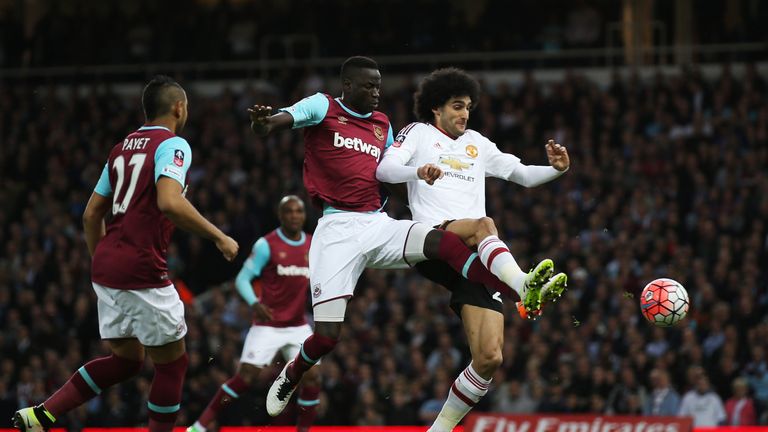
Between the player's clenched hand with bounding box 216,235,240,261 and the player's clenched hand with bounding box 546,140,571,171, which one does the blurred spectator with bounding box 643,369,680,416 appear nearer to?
the player's clenched hand with bounding box 546,140,571,171

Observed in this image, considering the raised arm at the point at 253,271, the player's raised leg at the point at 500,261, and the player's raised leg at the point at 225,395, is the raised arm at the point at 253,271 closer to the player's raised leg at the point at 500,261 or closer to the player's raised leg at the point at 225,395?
the player's raised leg at the point at 225,395

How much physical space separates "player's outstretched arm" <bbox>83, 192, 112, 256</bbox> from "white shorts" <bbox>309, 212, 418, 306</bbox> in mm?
1509

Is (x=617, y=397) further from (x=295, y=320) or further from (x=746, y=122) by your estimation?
(x=746, y=122)

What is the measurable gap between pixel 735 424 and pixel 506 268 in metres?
6.94

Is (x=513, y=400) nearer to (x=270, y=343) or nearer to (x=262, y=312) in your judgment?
(x=270, y=343)

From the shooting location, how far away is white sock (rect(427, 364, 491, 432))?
8344 millimetres

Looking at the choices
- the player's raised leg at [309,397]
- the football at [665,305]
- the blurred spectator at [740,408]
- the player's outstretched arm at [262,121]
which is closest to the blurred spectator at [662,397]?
the blurred spectator at [740,408]

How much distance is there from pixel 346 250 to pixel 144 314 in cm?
160

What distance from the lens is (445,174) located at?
28.1 feet

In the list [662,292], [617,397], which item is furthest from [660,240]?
[662,292]

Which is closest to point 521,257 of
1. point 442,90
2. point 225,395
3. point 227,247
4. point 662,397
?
point 662,397

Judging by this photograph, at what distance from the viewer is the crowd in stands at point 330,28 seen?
22328 mm

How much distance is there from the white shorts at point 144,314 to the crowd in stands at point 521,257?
4.29 metres

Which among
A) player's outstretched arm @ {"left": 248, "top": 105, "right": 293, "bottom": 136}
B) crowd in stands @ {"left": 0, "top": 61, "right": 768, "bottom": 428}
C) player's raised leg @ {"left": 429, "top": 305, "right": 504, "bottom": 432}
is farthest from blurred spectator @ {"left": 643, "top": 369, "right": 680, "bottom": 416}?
player's outstretched arm @ {"left": 248, "top": 105, "right": 293, "bottom": 136}
